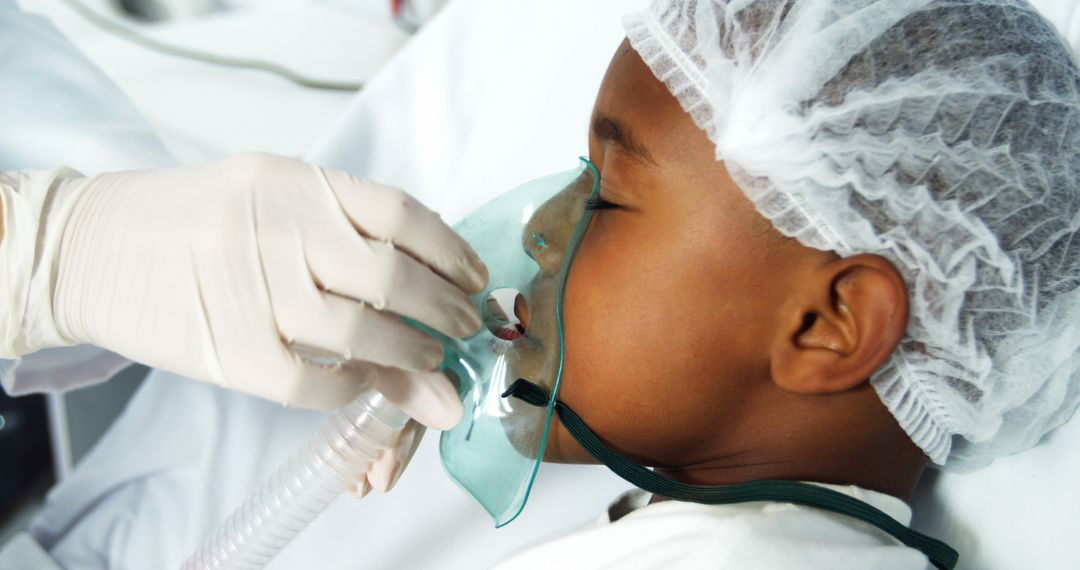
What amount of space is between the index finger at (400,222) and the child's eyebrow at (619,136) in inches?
8.6

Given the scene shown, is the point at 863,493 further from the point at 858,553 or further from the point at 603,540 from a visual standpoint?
the point at 603,540

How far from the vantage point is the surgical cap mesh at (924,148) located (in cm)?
81

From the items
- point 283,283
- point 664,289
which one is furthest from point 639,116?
point 283,283

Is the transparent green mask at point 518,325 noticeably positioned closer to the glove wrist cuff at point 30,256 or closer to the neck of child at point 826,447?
the neck of child at point 826,447

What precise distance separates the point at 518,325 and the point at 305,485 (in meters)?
0.33

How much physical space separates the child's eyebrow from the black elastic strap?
30 centimetres

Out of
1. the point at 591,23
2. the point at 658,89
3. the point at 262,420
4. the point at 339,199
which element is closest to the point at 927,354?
the point at 658,89

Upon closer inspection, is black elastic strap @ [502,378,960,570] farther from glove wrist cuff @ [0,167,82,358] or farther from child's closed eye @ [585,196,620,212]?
glove wrist cuff @ [0,167,82,358]

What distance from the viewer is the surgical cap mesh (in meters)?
0.81

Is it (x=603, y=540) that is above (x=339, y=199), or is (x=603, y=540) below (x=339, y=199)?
below

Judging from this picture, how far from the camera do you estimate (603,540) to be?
3.37 feet

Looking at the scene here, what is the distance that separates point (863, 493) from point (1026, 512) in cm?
21

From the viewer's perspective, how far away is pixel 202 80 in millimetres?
2014

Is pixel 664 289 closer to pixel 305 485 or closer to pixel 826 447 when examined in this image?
pixel 826 447
